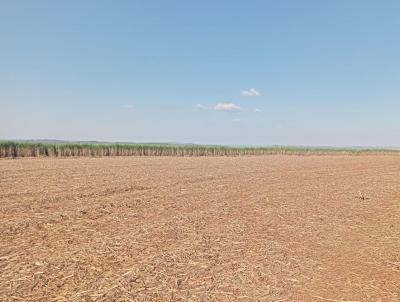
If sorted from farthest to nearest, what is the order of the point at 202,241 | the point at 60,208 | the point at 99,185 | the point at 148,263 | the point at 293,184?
the point at 293,184 < the point at 99,185 < the point at 60,208 < the point at 202,241 < the point at 148,263

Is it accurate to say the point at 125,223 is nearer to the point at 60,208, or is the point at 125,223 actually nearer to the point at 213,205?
the point at 60,208

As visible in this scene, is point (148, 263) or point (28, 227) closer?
point (148, 263)

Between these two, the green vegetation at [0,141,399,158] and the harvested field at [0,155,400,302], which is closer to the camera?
the harvested field at [0,155,400,302]

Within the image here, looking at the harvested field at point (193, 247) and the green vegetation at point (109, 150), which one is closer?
the harvested field at point (193, 247)

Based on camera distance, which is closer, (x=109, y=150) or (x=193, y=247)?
(x=193, y=247)

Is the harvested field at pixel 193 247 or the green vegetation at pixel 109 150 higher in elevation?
the green vegetation at pixel 109 150

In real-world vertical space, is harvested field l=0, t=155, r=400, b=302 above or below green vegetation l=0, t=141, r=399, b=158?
below

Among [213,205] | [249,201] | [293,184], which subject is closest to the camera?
[213,205]

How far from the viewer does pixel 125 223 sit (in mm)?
8672

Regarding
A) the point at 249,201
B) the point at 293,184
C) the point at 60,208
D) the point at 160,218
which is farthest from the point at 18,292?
the point at 293,184

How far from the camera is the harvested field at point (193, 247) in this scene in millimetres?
5090

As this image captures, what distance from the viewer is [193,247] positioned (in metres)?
6.90

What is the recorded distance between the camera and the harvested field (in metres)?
5.09

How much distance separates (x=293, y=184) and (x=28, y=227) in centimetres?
1221
